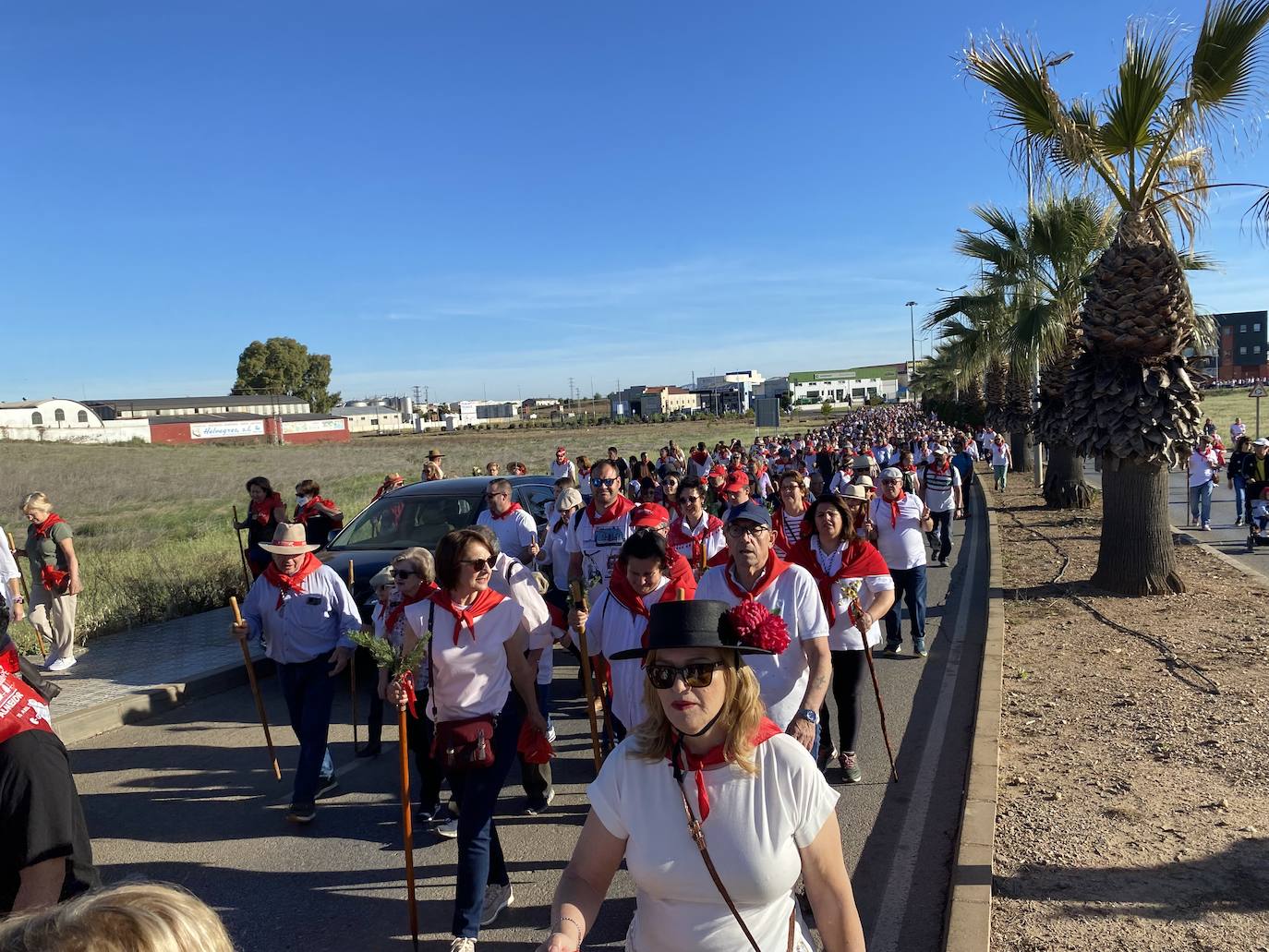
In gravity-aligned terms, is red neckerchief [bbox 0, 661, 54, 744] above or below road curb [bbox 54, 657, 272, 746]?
above

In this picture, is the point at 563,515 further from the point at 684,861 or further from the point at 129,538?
the point at 129,538

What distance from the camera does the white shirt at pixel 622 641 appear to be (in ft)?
15.6

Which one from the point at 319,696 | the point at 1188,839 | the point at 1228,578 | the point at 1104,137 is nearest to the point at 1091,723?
the point at 1188,839

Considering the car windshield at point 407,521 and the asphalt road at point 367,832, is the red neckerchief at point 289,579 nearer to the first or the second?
the asphalt road at point 367,832

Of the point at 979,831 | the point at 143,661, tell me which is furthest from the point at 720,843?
the point at 143,661

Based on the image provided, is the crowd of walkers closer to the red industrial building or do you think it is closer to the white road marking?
the white road marking

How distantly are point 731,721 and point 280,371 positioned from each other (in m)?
123

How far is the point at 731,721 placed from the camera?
8.29ft

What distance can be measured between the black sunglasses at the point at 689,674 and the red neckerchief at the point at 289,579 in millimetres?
3826

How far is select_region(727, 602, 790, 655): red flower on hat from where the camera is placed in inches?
103

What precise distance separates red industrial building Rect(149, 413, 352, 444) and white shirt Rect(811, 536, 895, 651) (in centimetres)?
9002

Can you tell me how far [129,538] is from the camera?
66.7 ft

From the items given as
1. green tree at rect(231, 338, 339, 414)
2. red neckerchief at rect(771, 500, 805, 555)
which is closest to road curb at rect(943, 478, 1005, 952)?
red neckerchief at rect(771, 500, 805, 555)

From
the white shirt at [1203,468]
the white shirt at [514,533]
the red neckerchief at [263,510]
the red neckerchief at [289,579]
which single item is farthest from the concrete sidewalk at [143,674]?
the white shirt at [1203,468]
